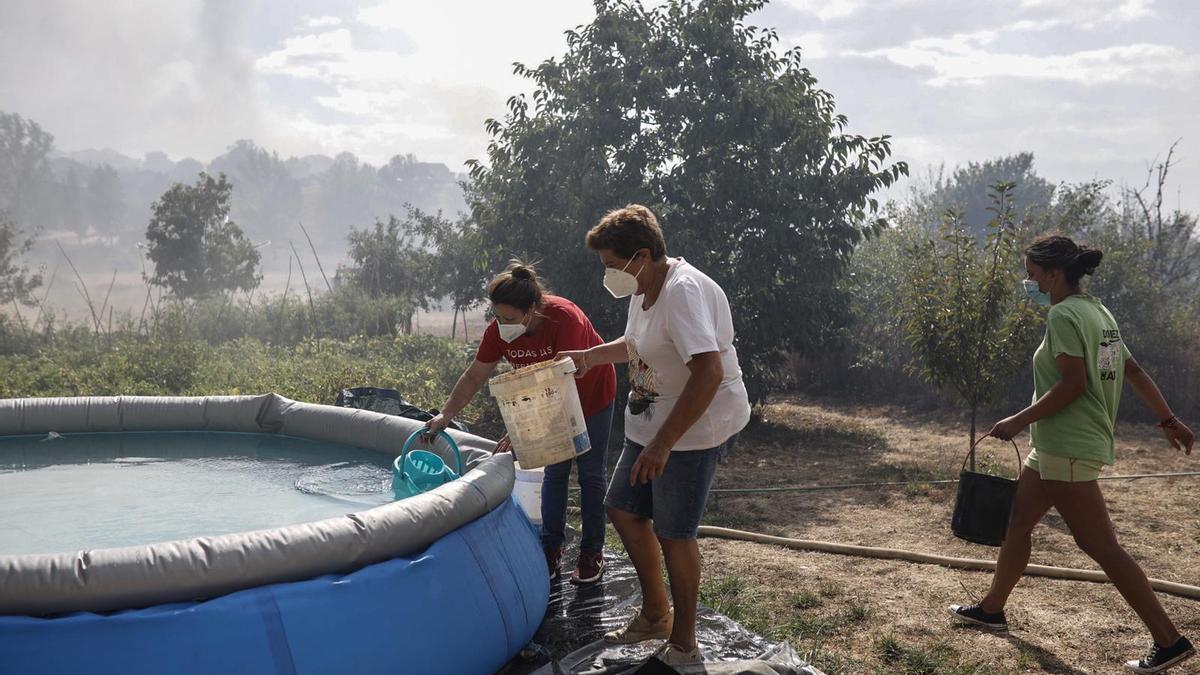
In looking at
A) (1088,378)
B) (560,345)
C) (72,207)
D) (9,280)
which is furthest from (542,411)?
(72,207)

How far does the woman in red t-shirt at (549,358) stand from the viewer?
3844 mm

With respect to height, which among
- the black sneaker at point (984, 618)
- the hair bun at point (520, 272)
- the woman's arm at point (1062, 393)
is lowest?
the black sneaker at point (984, 618)

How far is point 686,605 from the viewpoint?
3121 millimetres

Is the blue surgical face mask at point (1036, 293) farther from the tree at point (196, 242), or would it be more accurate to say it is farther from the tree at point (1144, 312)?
the tree at point (196, 242)

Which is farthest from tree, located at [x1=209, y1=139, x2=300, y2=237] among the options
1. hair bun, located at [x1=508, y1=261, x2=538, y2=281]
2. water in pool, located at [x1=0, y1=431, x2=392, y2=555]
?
hair bun, located at [x1=508, y1=261, x2=538, y2=281]

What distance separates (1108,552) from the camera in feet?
11.4

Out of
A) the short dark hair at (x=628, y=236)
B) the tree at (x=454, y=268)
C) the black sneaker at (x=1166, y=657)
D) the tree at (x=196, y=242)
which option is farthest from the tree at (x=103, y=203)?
the black sneaker at (x=1166, y=657)

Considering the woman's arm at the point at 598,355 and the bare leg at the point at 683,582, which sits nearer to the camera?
the bare leg at the point at 683,582

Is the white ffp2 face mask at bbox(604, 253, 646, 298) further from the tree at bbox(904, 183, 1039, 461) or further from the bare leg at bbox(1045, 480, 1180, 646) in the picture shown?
the tree at bbox(904, 183, 1039, 461)

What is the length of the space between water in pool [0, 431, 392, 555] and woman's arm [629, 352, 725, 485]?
7.15 ft

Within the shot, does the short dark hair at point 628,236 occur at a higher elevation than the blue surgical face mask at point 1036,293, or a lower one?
higher

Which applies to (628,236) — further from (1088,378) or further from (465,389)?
(1088,378)

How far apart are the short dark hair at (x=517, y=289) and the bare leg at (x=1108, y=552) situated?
83.7 inches

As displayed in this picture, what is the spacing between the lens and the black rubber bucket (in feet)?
13.7
